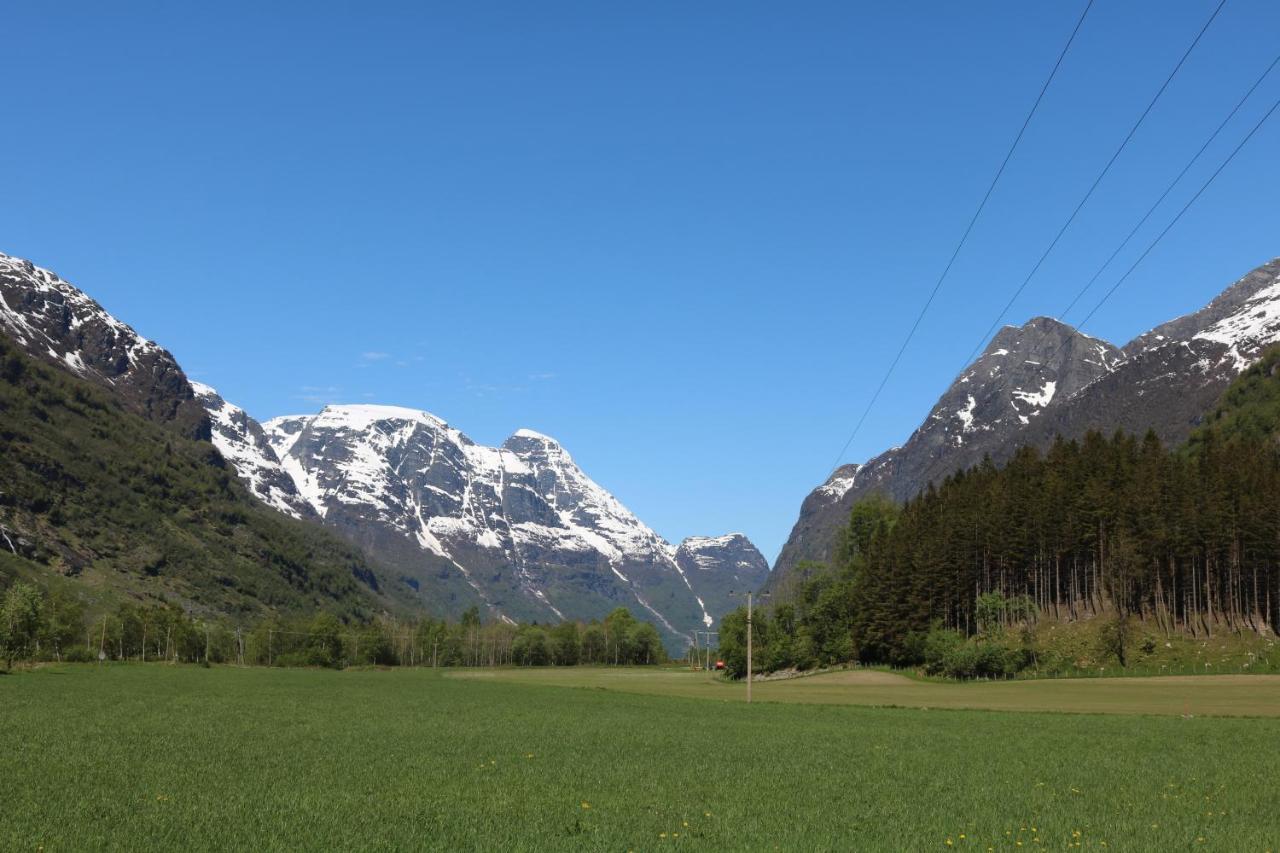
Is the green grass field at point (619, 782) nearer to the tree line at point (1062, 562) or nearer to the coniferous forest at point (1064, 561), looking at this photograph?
the tree line at point (1062, 562)

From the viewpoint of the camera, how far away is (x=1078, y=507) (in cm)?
15062

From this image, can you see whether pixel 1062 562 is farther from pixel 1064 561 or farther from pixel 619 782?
pixel 619 782

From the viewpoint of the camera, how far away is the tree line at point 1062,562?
136750 mm

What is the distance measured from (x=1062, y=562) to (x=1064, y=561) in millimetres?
918

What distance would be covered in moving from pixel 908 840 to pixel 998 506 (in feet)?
474

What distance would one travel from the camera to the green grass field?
24203mm

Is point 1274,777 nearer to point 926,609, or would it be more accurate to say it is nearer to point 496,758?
point 496,758

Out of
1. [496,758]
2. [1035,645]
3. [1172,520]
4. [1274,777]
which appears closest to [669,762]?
[496,758]

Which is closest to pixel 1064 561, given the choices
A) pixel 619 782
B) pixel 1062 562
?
pixel 1062 562

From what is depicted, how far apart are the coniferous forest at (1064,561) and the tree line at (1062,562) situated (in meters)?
0.22

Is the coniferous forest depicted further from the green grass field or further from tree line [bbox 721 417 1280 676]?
the green grass field

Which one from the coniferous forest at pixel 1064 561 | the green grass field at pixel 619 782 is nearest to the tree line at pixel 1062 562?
the coniferous forest at pixel 1064 561

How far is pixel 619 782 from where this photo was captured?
35.0 m

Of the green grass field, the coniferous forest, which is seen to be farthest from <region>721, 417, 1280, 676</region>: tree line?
the green grass field
